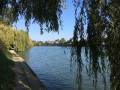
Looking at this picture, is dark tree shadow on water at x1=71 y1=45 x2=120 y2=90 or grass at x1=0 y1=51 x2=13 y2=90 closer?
dark tree shadow on water at x1=71 y1=45 x2=120 y2=90

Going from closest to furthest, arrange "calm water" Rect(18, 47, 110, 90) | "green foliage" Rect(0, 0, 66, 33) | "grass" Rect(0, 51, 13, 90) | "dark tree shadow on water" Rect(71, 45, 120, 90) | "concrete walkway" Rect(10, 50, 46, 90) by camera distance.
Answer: "dark tree shadow on water" Rect(71, 45, 120, 90) → "calm water" Rect(18, 47, 110, 90) → "green foliage" Rect(0, 0, 66, 33) → "grass" Rect(0, 51, 13, 90) → "concrete walkway" Rect(10, 50, 46, 90)

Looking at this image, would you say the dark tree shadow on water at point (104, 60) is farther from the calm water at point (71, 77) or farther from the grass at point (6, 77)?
the grass at point (6, 77)

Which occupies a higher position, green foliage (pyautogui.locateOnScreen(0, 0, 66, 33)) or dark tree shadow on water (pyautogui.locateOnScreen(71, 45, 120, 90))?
green foliage (pyautogui.locateOnScreen(0, 0, 66, 33))

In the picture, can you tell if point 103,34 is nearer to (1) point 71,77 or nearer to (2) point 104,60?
(2) point 104,60

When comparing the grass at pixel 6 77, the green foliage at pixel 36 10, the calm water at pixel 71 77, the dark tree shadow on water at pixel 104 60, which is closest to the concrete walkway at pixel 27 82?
the grass at pixel 6 77

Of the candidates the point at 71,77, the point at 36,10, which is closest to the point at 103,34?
the point at 36,10

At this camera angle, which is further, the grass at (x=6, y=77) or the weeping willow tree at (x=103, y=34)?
the grass at (x=6, y=77)

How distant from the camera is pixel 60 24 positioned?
3.45m

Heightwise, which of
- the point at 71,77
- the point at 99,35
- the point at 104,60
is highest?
the point at 99,35

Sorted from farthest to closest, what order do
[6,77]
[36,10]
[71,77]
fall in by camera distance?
[71,77]
[6,77]
[36,10]

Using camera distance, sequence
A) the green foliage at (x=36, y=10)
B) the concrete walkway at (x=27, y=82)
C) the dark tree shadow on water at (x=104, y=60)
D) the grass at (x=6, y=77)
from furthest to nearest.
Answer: the concrete walkway at (x=27, y=82), the grass at (x=6, y=77), the green foliage at (x=36, y=10), the dark tree shadow on water at (x=104, y=60)

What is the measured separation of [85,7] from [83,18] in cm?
22

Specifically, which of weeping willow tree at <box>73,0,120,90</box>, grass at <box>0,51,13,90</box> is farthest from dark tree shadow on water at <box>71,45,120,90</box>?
grass at <box>0,51,13,90</box>

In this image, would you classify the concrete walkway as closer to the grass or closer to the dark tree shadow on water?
the grass
